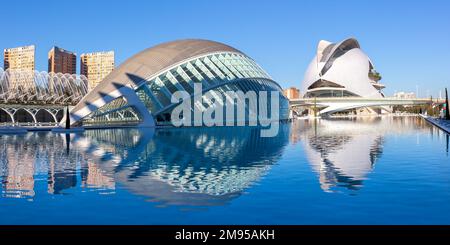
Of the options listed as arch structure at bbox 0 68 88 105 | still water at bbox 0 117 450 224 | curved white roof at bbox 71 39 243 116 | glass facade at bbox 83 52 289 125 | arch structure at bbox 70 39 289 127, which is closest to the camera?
still water at bbox 0 117 450 224

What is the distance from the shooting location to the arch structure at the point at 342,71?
361 ft

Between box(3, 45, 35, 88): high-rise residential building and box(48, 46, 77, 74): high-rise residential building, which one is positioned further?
box(48, 46, 77, 74): high-rise residential building

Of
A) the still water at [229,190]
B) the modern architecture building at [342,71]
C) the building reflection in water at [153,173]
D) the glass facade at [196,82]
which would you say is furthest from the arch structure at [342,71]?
the still water at [229,190]

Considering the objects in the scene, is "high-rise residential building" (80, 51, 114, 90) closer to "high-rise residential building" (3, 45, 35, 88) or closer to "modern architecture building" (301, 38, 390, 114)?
"high-rise residential building" (3, 45, 35, 88)

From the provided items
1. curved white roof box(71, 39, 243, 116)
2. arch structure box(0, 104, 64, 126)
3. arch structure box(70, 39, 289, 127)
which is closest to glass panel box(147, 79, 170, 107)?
arch structure box(70, 39, 289, 127)

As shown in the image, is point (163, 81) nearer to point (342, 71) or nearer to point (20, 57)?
point (20, 57)

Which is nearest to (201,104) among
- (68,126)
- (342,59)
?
(68,126)

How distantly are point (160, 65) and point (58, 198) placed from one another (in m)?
32.5

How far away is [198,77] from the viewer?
131 ft

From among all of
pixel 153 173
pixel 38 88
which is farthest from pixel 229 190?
pixel 38 88

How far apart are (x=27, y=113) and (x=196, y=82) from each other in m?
36.1

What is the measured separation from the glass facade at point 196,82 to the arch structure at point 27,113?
1084cm

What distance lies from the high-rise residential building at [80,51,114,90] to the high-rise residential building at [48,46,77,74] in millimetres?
3437

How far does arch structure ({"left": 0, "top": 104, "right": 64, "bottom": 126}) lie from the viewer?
170 ft
